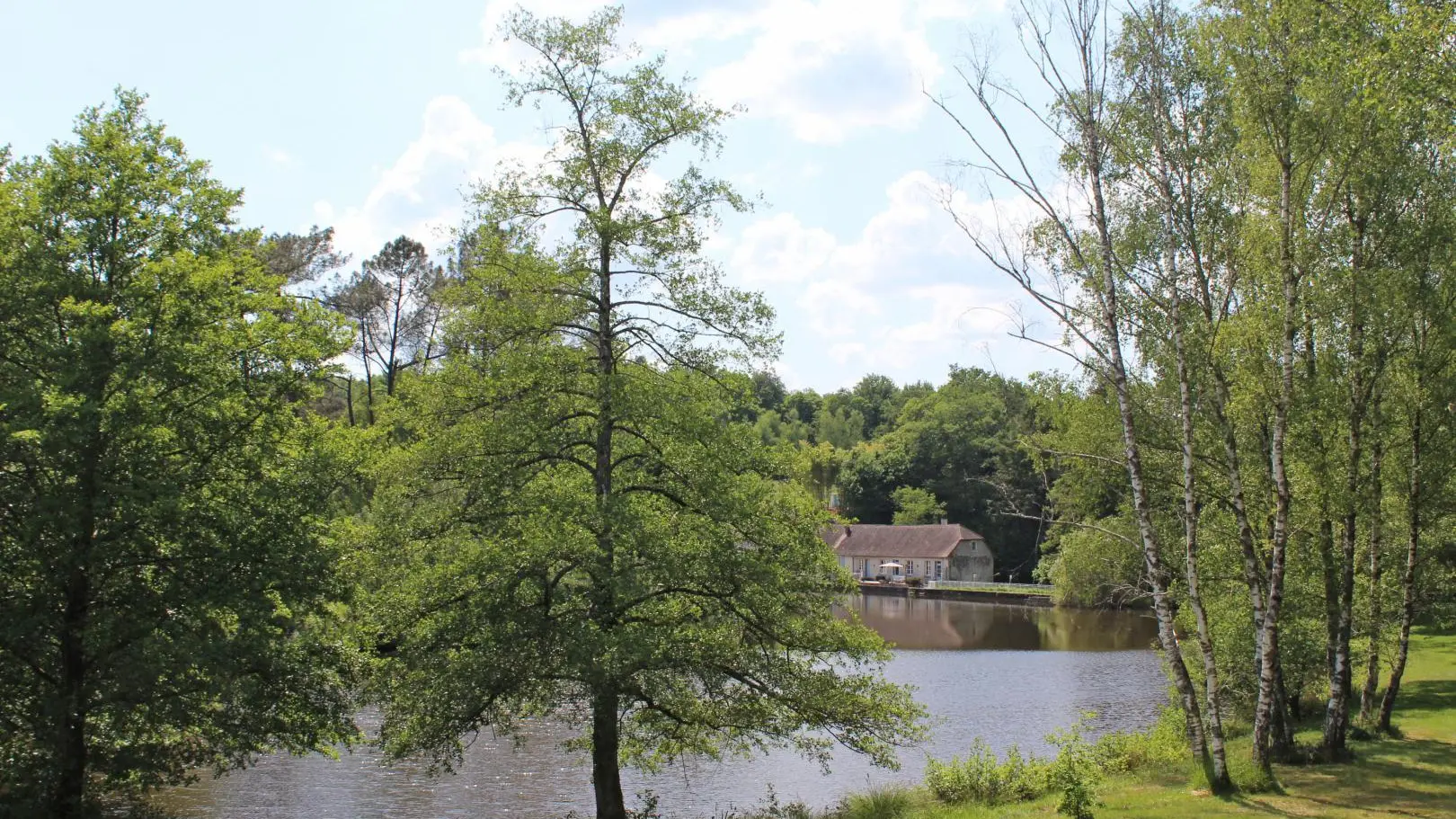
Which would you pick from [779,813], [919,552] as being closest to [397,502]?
[779,813]

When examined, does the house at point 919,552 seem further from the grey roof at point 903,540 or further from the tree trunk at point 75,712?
the tree trunk at point 75,712

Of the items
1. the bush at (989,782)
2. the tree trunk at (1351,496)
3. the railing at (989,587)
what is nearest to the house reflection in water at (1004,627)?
the railing at (989,587)

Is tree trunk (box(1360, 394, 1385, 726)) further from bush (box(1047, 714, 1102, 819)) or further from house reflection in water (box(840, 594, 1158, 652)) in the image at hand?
house reflection in water (box(840, 594, 1158, 652))

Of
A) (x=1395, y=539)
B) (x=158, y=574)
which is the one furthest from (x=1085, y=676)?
(x=158, y=574)

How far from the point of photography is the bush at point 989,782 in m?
16.9

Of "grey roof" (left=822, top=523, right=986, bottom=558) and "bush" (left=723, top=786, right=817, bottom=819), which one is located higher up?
"grey roof" (left=822, top=523, right=986, bottom=558)

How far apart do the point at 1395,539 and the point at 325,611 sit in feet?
68.0

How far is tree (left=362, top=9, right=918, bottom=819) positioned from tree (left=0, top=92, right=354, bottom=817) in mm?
1569

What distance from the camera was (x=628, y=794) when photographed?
20.4 metres

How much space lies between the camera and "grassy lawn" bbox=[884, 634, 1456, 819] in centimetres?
1327

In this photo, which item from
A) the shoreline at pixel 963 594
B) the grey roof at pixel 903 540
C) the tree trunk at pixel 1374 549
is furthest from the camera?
the grey roof at pixel 903 540

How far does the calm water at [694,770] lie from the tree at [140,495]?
16.5 ft

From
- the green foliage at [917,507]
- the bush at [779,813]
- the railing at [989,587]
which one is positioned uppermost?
the green foliage at [917,507]

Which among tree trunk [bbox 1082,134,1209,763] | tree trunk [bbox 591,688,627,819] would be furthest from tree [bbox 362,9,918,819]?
tree trunk [bbox 1082,134,1209,763]
